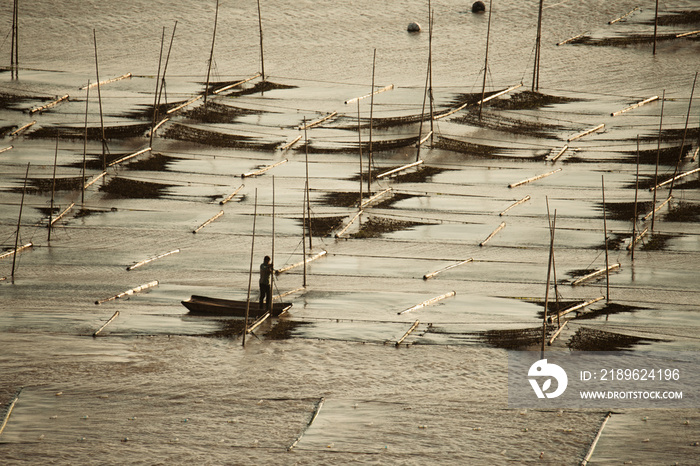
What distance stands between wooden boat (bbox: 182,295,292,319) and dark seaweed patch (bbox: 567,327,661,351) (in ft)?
13.8

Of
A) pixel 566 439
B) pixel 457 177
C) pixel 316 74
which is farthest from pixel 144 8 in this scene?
pixel 566 439

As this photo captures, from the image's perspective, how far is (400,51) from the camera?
104 feet

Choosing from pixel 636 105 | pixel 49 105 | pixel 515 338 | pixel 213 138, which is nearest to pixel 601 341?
pixel 515 338

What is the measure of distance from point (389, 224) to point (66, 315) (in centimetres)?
728

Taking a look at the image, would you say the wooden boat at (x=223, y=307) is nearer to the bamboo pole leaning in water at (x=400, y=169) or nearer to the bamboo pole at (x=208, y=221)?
the bamboo pole at (x=208, y=221)

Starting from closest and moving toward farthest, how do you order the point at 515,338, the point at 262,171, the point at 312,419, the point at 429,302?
the point at 312,419
the point at 515,338
the point at 429,302
the point at 262,171

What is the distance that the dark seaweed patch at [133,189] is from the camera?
20252 millimetres

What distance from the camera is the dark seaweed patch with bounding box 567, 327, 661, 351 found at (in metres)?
12.7

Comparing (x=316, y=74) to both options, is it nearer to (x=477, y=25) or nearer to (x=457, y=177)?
(x=477, y=25)

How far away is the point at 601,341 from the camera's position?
12.9 meters

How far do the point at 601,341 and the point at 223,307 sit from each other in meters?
5.35

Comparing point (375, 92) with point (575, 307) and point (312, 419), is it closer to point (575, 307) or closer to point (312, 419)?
point (575, 307)

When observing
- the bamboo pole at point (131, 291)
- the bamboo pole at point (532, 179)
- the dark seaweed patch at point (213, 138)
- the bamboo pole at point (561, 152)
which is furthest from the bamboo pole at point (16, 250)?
the bamboo pole at point (561, 152)

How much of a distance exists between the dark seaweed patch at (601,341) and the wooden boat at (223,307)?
421 centimetres
